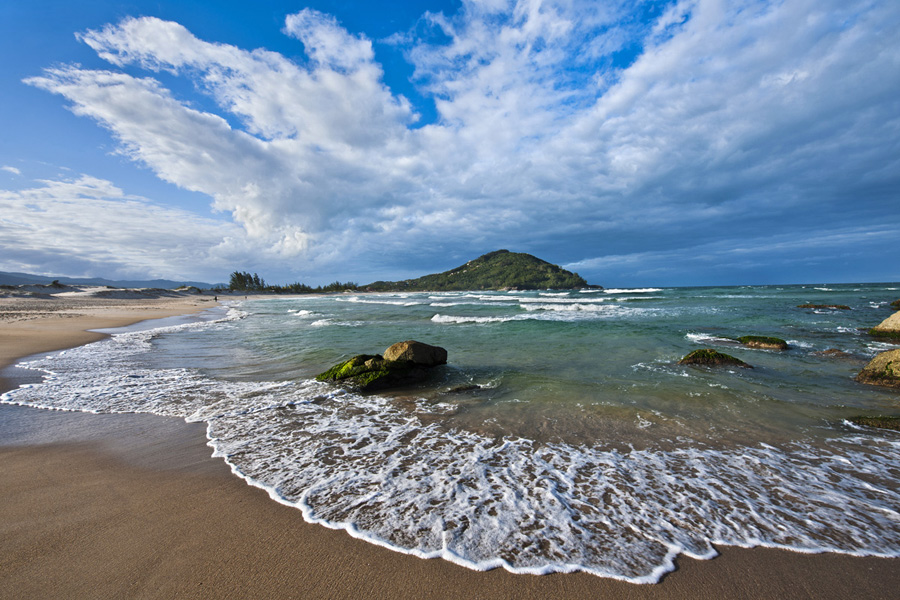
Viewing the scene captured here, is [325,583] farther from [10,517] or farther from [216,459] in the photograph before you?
[10,517]

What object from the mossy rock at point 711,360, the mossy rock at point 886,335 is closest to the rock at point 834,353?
the mossy rock at point 711,360

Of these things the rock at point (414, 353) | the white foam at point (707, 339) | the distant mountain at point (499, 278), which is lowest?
the white foam at point (707, 339)

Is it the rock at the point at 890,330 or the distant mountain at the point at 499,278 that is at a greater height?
the distant mountain at the point at 499,278

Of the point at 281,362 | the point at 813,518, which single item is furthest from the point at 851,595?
the point at 281,362

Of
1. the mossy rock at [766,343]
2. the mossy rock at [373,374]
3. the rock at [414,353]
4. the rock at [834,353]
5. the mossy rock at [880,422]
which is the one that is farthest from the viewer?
the mossy rock at [766,343]

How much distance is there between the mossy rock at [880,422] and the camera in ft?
18.3

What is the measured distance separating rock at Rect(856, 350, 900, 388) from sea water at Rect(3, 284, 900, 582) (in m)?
0.42

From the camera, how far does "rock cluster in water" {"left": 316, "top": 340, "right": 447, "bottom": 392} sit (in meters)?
8.25

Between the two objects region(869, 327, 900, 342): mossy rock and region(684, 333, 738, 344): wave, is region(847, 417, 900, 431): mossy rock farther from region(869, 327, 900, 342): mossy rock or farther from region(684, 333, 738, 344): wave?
region(869, 327, 900, 342): mossy rock

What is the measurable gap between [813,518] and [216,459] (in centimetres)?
664

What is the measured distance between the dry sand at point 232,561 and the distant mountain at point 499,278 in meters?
121

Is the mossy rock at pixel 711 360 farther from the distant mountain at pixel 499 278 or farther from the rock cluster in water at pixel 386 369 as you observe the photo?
the distant mountain at pixel 499 278

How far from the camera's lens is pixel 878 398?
22.8ft

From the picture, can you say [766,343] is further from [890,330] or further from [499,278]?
[499,278]
